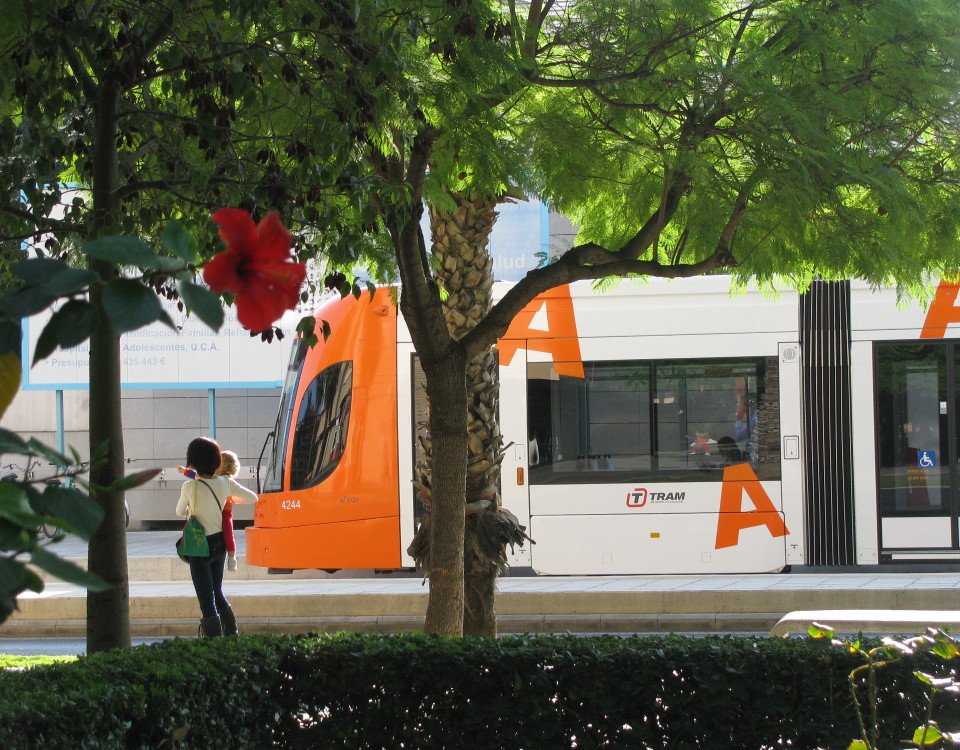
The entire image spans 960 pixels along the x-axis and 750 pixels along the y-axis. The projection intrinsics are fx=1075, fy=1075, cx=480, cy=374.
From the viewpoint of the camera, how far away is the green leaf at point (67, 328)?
49.4 inches

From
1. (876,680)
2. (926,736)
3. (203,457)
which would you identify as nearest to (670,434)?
(203,457)

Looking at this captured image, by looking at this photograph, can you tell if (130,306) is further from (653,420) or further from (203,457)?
(653,420)

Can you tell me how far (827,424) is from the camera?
11.7m

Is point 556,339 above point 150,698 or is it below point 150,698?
above

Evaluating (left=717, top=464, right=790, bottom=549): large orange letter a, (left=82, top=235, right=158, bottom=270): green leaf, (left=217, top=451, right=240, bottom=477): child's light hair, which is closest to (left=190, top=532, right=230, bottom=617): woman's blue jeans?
(left=217, top=451, right=240, bottom=477): child's light hair

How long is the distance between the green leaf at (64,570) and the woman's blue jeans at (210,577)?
23.6 feet

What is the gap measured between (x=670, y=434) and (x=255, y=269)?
429 inches

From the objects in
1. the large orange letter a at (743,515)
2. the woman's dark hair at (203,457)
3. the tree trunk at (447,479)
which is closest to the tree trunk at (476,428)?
the tree trunk at (447,479)

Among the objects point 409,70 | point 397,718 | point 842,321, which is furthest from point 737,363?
point 397,718

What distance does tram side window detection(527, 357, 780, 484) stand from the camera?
38.9 ft

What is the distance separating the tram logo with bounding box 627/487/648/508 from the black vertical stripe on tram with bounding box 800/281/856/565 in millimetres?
1726

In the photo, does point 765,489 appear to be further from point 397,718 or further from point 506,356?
point 397,718

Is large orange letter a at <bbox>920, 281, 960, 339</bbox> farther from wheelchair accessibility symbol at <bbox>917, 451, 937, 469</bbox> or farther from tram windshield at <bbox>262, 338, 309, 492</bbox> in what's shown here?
tram windshield at <bbox>262, 338, 309, 492</bbox>

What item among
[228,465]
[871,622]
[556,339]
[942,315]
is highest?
[942,315]
